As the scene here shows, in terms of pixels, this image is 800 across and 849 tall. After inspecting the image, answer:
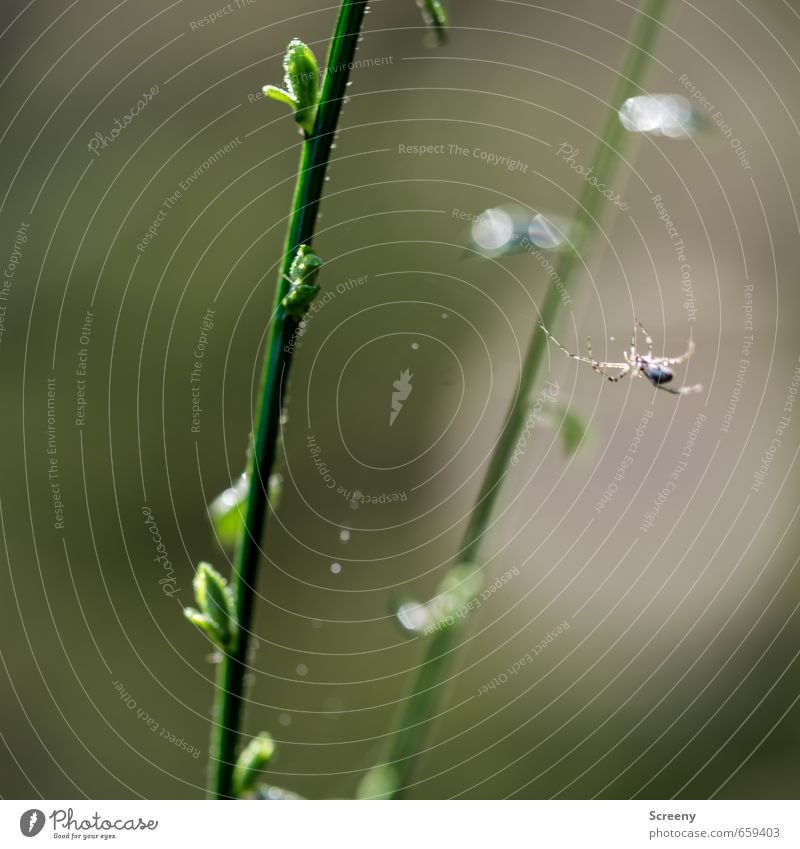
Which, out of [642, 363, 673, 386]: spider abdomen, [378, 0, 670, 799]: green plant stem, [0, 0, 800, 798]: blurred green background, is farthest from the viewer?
[0, 0, 800, 798]: blurred green background

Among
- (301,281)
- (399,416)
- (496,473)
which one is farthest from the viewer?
(399,416)

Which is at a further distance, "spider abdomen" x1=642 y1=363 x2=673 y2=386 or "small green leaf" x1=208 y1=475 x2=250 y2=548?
"spider abdomen" x1=642 y1=363 x2=673 y2=386

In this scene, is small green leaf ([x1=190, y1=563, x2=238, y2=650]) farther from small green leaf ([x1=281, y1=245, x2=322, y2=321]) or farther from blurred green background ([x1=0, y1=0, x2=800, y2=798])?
blurred green background ([x1=0, y1=0, x2=800, y2=798])

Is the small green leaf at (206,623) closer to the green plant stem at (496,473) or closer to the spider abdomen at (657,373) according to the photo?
the green plant stem at (496,473)

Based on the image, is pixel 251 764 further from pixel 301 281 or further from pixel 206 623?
pixel 301 281

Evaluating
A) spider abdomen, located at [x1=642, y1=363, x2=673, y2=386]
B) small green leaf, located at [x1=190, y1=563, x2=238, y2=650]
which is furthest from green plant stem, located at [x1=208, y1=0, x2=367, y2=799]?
spider abdomen, located at [x1=642, y1=363, x2=673, y2=386]

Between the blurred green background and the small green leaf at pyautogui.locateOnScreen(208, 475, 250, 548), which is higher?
the blurred green background

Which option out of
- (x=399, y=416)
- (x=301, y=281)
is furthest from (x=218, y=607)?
(x=399, y=416)
